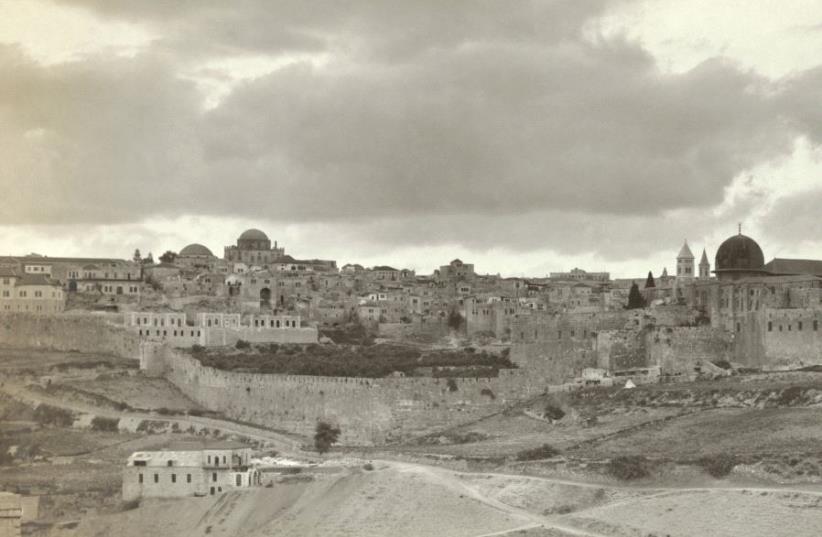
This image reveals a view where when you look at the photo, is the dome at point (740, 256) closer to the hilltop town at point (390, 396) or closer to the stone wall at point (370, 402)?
the hilltop town at point (390, 396)

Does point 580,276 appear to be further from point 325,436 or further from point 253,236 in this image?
point 325,436

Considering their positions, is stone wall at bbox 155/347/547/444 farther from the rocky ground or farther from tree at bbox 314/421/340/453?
the rocky ground

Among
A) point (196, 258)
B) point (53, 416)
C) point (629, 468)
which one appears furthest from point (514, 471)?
point (196, 258)

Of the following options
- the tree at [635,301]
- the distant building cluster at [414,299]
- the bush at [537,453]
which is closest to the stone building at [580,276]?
the distant building cluster at [414,299]

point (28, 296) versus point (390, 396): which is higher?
point (28, 296)

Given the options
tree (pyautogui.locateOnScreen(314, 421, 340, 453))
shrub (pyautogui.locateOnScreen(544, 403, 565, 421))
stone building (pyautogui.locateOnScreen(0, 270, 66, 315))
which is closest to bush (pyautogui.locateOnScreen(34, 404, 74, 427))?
tree (pyautogui.locateOnScreen(314, 421, 340, 453))

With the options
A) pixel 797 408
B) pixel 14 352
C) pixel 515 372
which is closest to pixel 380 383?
pixel 515 372
